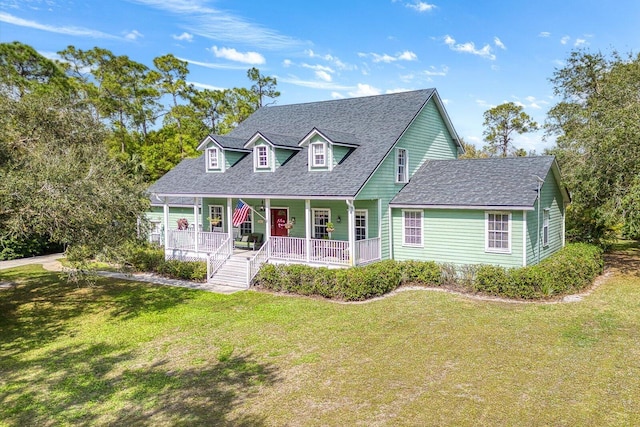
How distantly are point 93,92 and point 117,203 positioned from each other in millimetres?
26562

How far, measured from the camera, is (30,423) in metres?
7.47

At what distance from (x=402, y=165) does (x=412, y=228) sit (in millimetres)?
3215

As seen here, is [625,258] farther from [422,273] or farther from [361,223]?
[361,223]

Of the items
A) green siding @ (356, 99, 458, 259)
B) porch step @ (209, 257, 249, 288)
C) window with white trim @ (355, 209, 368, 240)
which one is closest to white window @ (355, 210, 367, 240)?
window with white trim @ (355, 209, 368, 240)

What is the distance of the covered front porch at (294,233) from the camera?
1806 cm

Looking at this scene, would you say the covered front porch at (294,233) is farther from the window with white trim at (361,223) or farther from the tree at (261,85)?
the tree at (261,85)

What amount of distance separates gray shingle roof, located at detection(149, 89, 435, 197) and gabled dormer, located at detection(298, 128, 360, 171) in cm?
31

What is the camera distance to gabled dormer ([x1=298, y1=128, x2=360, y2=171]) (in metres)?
19.3

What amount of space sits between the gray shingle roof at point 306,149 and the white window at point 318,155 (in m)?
0.49

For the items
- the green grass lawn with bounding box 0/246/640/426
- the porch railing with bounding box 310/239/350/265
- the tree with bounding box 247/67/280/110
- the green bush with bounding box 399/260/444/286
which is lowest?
the green grass lawn with bounding box 0/246/640/426

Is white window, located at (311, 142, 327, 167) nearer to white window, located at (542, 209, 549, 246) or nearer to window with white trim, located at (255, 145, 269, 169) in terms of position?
window with white trim, located at (255, 145, 269, 169)

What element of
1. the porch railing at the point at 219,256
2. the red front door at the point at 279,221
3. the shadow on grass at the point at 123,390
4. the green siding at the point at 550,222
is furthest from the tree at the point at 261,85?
the shadow on grass at the point at 123,390

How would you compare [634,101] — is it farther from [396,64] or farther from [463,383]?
[463,383]

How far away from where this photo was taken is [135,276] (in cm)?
2102
